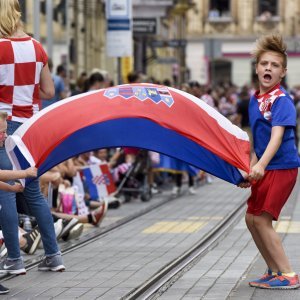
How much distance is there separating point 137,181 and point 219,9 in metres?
65.4

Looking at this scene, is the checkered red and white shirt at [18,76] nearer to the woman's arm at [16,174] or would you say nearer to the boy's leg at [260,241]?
the woman's arm at [16,174]

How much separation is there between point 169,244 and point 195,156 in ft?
11.0

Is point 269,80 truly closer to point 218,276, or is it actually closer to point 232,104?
point 218,276

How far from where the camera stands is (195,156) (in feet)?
32.1

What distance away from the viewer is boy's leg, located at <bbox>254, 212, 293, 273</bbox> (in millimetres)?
9281

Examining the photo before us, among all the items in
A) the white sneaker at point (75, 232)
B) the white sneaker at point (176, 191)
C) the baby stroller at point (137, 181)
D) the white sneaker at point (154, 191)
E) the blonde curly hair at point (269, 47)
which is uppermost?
the blonde curly hair at point (269, 47)

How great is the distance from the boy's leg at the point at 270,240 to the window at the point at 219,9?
7466 centimetres

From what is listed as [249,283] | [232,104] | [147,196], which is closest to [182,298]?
[249,283]

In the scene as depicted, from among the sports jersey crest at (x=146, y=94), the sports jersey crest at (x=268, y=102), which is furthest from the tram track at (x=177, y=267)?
the sports jersey crest at (x=268, y=102)

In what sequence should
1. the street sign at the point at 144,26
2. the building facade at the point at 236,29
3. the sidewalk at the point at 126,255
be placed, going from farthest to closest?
the building facade at the point at 236,29, the street sign at the point at 144,26, the sidewalk at the point at 126,255

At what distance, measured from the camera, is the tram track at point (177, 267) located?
934 centimetres

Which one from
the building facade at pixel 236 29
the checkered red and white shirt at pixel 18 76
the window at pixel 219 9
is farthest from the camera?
the window at pixel 219 9

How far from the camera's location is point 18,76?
10.2 metres

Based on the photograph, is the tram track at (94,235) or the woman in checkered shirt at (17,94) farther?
the tram track at (94,235)
